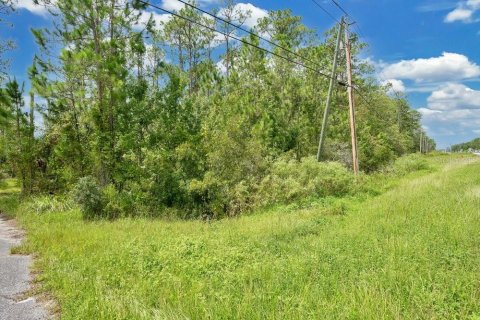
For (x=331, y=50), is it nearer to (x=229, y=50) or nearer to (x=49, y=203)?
(x=229, y=50)

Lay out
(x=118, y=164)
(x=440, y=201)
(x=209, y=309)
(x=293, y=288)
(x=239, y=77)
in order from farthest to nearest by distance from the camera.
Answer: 1. (x=239, y=77)
2. (x=118, y=164)
3. (x=440, y=201)
4. (x=293, y=288)
5. (x=209, y=309)

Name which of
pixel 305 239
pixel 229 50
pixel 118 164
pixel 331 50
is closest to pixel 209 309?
pixel 305 239

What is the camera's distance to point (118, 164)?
13.8m

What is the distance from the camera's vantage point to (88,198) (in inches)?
480

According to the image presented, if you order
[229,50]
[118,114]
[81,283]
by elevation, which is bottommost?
[81,283]

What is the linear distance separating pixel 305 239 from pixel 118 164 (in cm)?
889

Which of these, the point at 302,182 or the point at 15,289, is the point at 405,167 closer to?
the point at 302,182

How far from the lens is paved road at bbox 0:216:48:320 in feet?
15.6

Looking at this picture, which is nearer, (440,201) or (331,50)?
(440,201)

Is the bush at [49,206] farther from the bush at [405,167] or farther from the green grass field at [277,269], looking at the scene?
the bush at [405,167]

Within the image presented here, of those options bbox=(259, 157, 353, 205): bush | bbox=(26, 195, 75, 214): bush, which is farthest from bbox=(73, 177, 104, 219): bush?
bbox=(259, 157, 353, 205): bush

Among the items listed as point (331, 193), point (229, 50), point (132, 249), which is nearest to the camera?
point (132, 249)

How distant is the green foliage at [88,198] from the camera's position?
12.1 metres

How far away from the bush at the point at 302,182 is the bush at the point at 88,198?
611 cm
